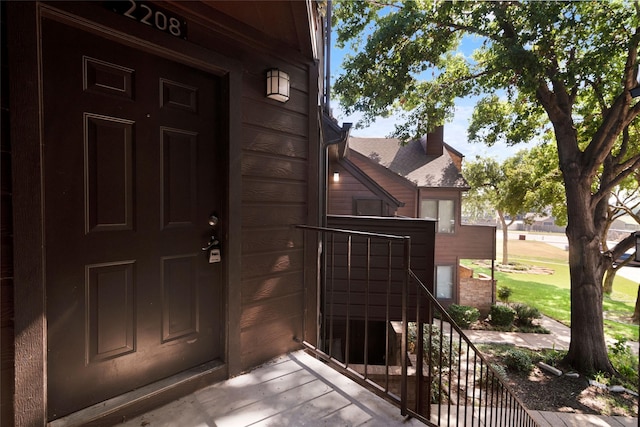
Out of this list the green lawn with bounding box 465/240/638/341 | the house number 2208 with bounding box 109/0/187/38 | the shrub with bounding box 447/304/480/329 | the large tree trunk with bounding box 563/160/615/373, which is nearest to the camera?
the house number 2208 with bounding box 109/0/187/38

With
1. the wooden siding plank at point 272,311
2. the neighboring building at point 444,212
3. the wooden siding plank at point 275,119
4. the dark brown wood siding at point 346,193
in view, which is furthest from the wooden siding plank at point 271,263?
the neighboring building at point 444,212

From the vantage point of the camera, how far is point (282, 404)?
63.2 inches

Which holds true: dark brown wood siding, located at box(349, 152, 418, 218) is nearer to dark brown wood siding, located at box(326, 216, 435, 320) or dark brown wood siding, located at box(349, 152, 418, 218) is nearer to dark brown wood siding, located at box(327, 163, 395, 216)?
dark brown wood siding, located at box(327, 163, 395, 216)

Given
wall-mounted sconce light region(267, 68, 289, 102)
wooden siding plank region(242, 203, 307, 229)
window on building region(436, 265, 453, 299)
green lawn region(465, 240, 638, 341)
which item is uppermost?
wall-mounted sconce light region(267, 68, 289, 102)

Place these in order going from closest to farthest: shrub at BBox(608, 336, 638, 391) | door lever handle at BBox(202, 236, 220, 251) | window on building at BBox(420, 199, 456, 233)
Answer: door lever handle at BBox(202, 236, 220, 251)
shrub at BBox(608, 336, 638, 391)
window on building at BBox(420, 199, 456, 233)

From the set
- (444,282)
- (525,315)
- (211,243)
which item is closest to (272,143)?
(211,243)

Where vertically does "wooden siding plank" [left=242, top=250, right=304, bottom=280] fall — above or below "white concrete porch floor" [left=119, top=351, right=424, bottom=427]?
above

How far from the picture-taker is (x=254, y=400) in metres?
1.63

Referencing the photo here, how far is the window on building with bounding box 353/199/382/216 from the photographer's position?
7.38 meters

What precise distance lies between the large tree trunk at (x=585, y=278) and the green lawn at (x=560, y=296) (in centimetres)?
354

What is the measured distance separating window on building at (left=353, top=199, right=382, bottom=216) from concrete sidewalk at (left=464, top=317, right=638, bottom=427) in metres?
4.49

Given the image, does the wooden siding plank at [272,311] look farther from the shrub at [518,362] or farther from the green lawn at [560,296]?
the green lawn at [560,296]

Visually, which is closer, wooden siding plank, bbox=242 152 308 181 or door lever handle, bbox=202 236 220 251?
door lever handle, bbox=202 236 220 251

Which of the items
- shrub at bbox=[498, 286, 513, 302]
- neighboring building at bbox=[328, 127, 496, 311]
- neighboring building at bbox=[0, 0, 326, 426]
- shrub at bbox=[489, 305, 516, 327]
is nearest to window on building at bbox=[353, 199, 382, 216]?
neighboring building at bbox=[328, 127, 496, 311]
